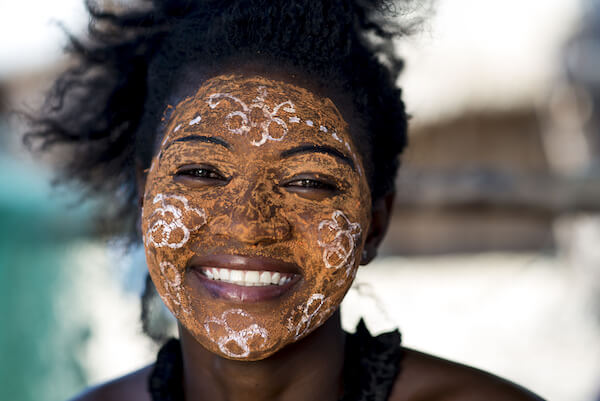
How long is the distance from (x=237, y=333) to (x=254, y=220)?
1.02 feet

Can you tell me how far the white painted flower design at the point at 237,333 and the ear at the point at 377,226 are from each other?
502 mm

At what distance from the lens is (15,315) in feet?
14.0

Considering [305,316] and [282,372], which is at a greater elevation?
[305,316]

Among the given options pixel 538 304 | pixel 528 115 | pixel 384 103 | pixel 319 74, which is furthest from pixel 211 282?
pixel 528 115

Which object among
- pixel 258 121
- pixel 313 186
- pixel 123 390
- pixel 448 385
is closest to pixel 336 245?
pixel 313 186

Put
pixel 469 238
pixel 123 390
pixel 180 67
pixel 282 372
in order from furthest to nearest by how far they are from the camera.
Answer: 1. pixel 469 238
2. pixel 123 390
3. pixel 180 67
4. pixel 282 372

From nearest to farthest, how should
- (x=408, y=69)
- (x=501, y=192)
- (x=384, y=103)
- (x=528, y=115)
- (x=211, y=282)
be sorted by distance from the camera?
(x=211, y=282) → (x=384, y=103) → (x=408, y=69) → (x=501, y=192) → (x=528, y=115)

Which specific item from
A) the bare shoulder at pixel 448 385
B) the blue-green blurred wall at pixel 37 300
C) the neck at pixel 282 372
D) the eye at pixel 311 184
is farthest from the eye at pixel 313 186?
the blue-green blurred wall at pixel 37 300

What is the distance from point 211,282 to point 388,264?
14.2ft

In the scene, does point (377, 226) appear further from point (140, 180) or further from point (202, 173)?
point (140, 180)

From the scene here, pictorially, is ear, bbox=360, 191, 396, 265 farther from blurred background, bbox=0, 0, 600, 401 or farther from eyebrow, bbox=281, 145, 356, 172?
blurred background, bbox=0, 0, 600, 401

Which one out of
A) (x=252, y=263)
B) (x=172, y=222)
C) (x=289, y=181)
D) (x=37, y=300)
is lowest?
(x=252, y=263)

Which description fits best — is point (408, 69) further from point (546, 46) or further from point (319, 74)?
point (546, 46)

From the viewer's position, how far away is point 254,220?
1.74 metres
